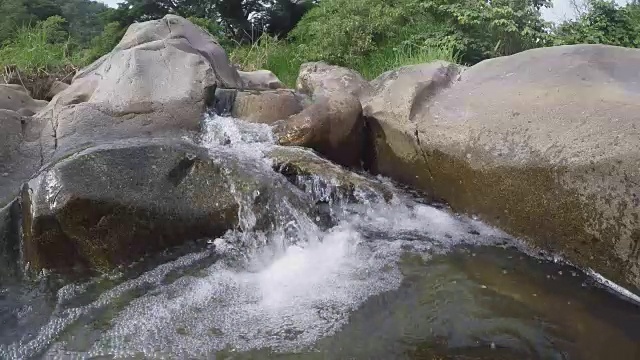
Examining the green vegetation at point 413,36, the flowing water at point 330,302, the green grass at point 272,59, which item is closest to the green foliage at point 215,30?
the green grass at point 272,59

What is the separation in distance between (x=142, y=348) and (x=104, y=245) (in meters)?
1.19

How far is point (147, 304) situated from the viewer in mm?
3508

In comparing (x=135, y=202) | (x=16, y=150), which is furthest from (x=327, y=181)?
(x=16, y=150)

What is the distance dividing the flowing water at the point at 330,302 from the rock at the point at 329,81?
224 centimetres

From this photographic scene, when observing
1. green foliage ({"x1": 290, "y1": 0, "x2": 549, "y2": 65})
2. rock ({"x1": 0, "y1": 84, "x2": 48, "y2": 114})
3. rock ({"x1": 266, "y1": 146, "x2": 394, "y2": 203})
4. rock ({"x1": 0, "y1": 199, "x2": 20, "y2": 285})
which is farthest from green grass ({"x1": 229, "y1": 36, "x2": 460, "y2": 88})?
rock ({"x1": 0, "y1": 199, "x2": 20, "y2": 285})

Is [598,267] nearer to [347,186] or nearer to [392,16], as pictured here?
[347,186]

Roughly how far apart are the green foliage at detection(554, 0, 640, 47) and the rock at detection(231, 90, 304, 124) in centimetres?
526

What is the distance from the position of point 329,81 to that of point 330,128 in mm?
1163

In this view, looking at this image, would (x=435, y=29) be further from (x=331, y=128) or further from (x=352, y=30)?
(x=331, y=128)

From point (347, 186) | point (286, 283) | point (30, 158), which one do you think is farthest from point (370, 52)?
point (286, 283)

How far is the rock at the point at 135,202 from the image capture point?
3.90m

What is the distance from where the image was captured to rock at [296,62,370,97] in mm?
6660

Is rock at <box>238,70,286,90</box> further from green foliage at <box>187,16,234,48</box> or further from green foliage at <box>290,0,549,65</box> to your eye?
green foliage at <box>187,16,234,48</box>

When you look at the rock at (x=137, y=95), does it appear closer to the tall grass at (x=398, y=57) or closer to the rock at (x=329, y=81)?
the rock at (x=329, y=81)
